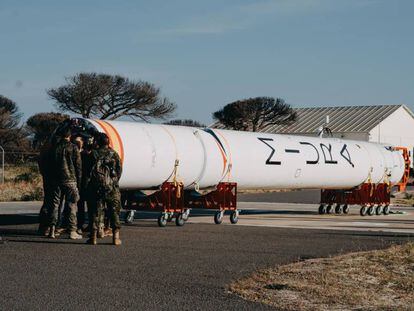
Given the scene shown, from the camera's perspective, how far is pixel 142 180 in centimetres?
1633

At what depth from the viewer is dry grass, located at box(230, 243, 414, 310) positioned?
7.85m

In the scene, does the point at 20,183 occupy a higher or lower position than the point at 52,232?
higher

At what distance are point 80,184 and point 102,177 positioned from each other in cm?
109

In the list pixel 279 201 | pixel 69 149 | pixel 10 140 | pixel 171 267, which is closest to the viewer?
pixel 171 267

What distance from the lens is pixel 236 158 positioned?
18594 mm

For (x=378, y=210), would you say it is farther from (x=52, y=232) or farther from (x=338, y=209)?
(x=52, y=232)

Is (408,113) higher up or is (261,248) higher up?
(408,113)

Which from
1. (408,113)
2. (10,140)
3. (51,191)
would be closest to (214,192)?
(51,191)

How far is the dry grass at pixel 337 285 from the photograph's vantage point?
7.85 m

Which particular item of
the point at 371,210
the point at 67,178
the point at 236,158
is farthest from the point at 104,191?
Answer: the point at 371,210

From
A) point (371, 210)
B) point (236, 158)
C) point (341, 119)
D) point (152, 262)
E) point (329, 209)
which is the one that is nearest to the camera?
point (152, 262)

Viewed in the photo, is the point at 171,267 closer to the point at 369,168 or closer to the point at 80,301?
the point at 80,301

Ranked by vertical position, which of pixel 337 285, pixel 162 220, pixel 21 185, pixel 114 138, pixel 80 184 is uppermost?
pixel 114 138

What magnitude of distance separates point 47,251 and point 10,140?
187ft
